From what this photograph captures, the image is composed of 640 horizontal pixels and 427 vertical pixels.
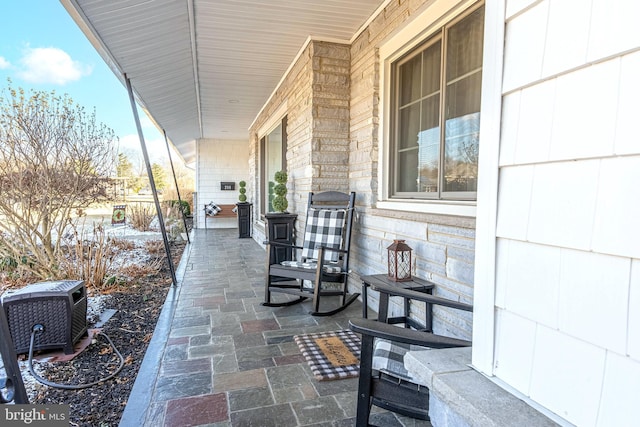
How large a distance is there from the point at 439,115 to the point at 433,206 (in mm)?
668

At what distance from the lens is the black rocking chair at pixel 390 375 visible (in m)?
1.26

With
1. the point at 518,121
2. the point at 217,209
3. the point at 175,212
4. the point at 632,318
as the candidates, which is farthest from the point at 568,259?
the point at 175,212

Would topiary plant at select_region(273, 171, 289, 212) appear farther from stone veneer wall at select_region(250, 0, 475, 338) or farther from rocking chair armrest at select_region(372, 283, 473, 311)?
rocking chair armrest at select_region(372, 283, 473, 311)

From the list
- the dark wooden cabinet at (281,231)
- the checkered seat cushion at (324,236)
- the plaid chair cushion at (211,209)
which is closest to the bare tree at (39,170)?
the dark wooden cabinet at (281,231)

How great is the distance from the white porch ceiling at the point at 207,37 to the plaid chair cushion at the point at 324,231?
1867 millimetres

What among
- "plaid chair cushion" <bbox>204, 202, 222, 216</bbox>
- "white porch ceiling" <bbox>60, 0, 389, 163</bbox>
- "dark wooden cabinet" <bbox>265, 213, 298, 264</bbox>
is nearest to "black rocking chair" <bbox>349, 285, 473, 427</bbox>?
"white porch ceiling" <bbox>60, 0, 389, 163</bbox>

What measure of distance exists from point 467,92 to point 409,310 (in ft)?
5.22

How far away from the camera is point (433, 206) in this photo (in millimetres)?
2572

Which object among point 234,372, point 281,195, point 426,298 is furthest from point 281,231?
point 426,298

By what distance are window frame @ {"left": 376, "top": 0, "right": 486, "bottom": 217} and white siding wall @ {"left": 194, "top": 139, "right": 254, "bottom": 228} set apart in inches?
291

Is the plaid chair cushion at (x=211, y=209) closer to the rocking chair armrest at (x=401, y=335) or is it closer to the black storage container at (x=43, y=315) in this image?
the black storage container at (x=43, y=315)

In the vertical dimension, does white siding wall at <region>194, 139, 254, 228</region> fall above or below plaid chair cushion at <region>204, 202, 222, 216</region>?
above

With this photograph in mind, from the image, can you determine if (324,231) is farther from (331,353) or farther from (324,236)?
(331,353)

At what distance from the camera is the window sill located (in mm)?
2213
